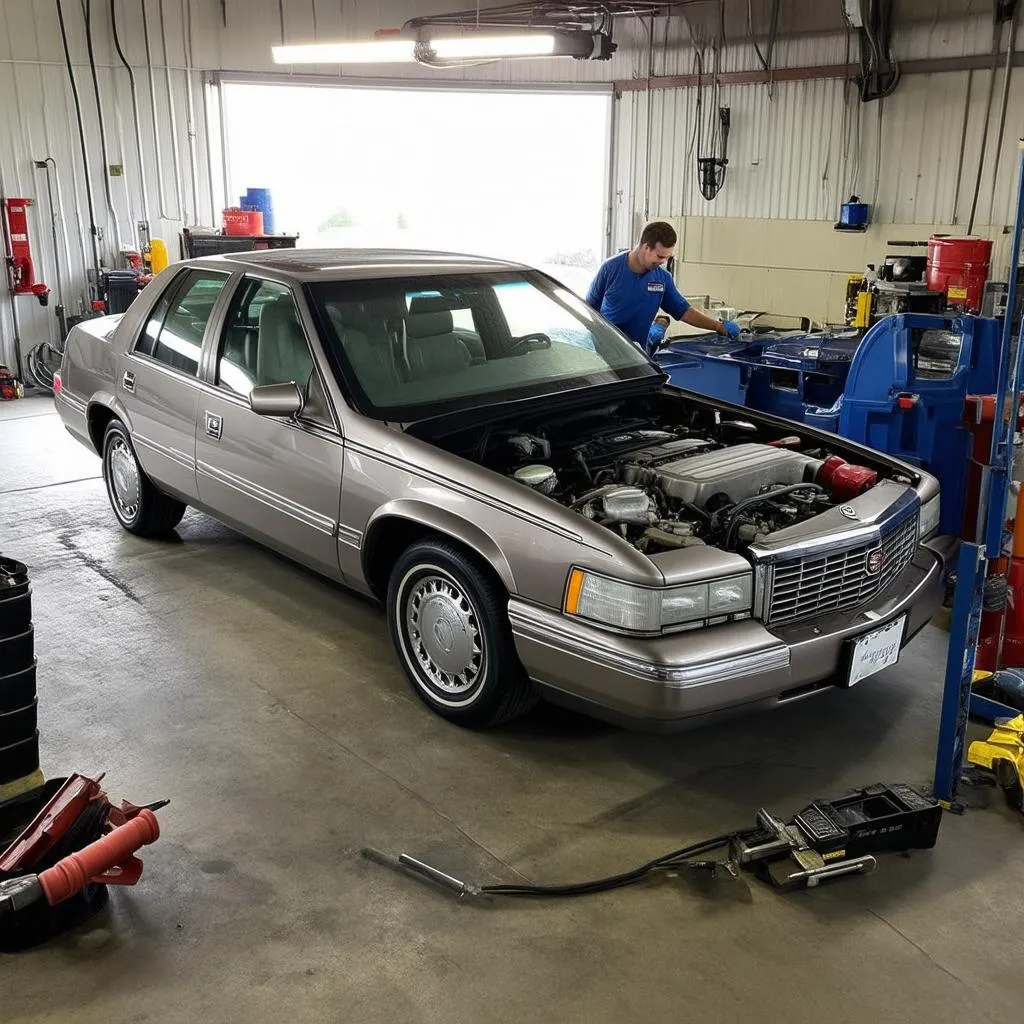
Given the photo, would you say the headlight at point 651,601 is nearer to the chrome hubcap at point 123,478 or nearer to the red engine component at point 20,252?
the chrome hubcap at point 123,478

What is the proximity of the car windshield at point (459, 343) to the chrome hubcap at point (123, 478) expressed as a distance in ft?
5.99

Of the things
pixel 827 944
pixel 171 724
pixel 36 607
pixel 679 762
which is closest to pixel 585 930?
pixel 827 944

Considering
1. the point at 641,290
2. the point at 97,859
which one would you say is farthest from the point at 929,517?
the point at 97,859

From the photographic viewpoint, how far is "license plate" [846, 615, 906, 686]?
3.26m

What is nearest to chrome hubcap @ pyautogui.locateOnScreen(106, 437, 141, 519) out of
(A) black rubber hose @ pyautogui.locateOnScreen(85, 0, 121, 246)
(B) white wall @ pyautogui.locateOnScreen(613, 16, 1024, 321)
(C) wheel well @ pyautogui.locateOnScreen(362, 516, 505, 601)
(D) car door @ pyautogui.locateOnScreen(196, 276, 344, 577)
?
(D) car door @ pyautogui.locateOnScreen(196, 276, 344, 577)

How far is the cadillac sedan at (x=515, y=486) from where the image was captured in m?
3.09

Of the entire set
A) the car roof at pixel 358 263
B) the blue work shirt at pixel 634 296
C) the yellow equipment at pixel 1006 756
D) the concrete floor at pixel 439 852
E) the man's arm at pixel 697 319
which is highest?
the car roof at pixel 358 263

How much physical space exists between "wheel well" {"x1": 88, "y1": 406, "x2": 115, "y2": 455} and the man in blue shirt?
2774 millimetres

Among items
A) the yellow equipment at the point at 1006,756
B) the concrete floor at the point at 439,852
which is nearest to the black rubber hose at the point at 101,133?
the concrete floor at the point at 439,852

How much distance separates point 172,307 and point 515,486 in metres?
2.44

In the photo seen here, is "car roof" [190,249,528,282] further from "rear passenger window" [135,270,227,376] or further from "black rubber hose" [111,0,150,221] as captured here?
"black rubber hose" [111,0,150,221]

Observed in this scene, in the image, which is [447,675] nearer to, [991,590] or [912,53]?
[991,590]

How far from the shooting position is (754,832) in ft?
9.89

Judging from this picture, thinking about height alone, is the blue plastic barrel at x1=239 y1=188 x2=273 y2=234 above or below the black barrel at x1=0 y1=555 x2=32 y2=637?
above
